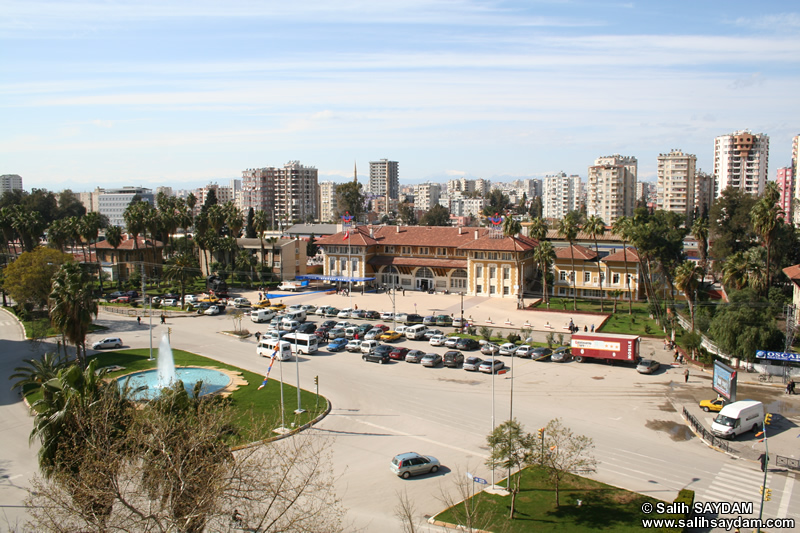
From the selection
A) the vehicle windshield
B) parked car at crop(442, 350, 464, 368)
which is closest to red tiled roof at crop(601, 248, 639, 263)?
parked car at crop(442, 350, 464, 368)

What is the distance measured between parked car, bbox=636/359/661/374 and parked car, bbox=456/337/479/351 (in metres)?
13.6

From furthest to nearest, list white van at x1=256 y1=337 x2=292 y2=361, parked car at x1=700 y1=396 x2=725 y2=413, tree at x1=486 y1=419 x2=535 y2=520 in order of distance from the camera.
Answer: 1. white van at x1=256 y1=337 x2=292 y2=361
2. parked car at x1=700 y1=396 x2=725 y2=413
3. tree at x1=486 y1=419 x2=535 y2=520

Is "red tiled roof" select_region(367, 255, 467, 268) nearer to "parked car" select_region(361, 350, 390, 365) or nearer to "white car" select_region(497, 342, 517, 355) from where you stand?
"white car" select_region(497, 342, 517, 355)

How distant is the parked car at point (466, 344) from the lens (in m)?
52.9

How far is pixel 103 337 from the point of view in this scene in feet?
194

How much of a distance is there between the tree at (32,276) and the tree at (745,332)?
63.8 meters

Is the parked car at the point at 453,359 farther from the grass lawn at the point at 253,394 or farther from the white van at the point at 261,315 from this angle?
the white van at the point at 261,315

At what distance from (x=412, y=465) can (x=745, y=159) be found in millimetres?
168542

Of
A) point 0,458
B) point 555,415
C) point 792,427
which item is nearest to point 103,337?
point 0,458

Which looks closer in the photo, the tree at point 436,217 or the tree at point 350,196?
the tree at point 350,196

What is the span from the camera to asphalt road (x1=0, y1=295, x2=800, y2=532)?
26.8m

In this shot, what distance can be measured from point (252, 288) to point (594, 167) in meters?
135

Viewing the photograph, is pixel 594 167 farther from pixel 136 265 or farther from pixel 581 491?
pixel 581 491

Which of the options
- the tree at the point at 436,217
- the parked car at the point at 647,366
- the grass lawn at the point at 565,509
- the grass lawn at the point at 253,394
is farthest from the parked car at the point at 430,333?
the tree at the point at 436,217
